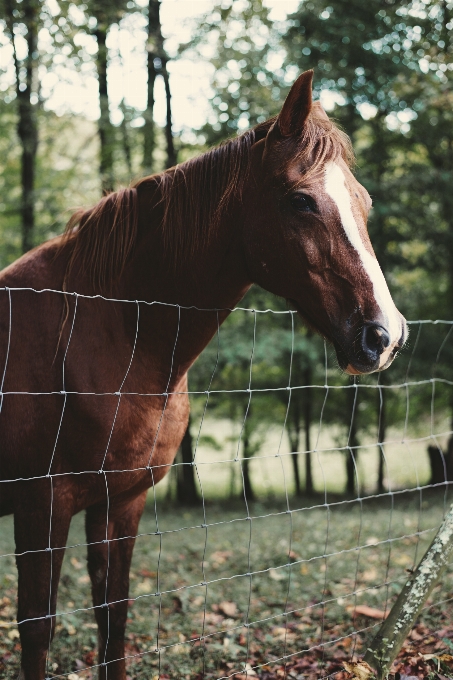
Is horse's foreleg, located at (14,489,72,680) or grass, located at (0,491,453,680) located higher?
horse's foreleg, located at (14,489,72,680)

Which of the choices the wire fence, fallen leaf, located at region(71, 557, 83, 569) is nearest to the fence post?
the wire fence

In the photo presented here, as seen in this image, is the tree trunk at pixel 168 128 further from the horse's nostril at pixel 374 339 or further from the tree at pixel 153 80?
the horse's nostril at pixel 374 339

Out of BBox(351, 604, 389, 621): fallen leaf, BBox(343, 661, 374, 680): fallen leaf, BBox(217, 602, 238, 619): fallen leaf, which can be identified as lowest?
BBox(217, 602, 238, 619): fallen leaf

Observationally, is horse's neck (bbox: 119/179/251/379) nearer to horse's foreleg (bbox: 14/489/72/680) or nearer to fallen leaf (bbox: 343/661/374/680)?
horse's foreleg (bbox: 14/489/72/680)

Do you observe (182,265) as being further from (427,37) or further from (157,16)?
(157,16)

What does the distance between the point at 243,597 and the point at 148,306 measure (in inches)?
117

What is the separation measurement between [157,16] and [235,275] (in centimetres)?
902

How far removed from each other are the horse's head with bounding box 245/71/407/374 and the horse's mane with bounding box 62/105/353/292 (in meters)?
0.01

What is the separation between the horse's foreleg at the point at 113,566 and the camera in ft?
8.50

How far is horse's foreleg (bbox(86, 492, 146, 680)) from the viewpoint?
2592 millimetres

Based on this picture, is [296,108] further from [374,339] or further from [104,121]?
[104,121]


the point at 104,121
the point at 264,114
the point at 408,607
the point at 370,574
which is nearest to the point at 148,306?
the point at 408,607

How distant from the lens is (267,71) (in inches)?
336

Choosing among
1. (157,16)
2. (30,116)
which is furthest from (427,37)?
(30,116)
